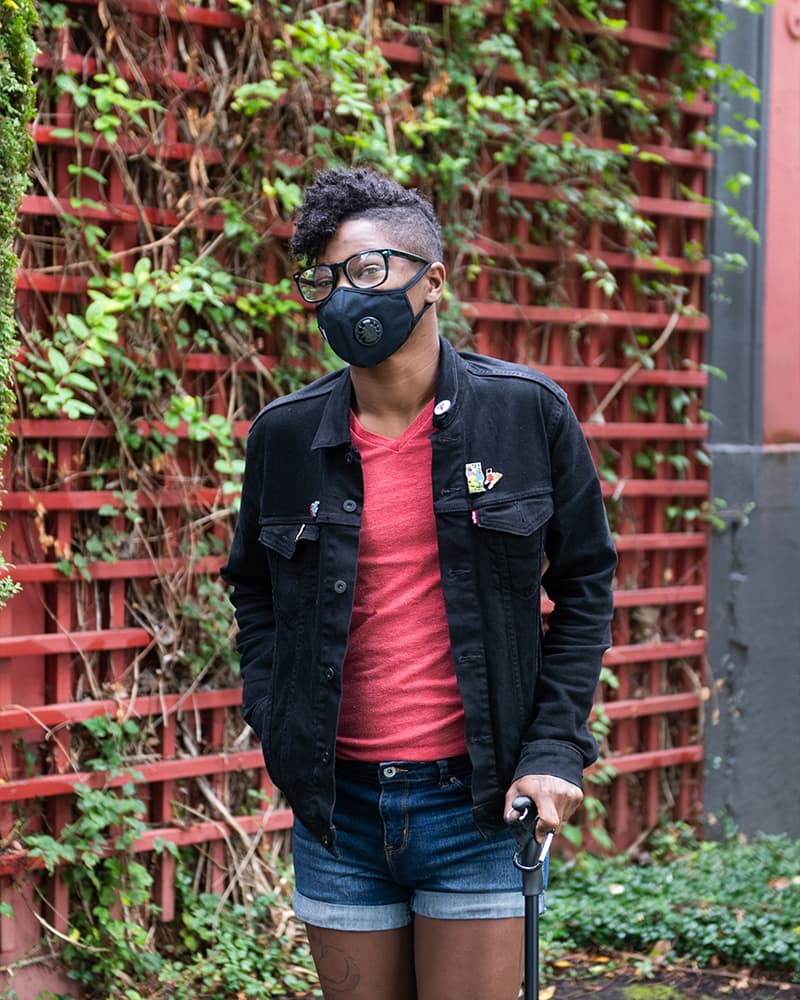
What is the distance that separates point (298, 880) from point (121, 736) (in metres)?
1.84

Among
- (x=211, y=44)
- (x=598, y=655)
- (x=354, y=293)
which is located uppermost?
(x=211, y=44)

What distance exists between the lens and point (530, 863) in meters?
2.29

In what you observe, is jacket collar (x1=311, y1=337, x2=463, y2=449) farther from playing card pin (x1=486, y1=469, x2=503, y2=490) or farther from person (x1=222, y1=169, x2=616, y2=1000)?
playing card pin (x1=486, y1=469, x2=503, y2=490)

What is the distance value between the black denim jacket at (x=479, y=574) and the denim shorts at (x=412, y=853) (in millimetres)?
48

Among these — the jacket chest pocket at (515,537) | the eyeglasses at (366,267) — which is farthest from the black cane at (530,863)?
the eyeglasses at (366,267)

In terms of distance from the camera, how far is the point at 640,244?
5.62m

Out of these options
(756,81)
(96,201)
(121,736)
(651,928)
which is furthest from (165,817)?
(756,81)

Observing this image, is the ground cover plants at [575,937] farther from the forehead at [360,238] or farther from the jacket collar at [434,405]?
the forehead at [360,238]

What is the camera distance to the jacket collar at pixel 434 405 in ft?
8.02

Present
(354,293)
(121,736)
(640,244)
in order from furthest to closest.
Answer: (640,244), (121,736), (354,293)

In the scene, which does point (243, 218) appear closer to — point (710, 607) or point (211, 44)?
point (211, 44)

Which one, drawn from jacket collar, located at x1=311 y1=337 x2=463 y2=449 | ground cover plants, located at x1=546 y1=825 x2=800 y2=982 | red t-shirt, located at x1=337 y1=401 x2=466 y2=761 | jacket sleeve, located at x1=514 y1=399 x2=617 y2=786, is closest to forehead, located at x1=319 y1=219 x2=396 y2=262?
jacket collar, located at x1=311 y1=337 x2=463 y2=449

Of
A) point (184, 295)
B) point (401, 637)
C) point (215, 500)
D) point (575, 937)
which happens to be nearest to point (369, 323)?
point (401, 637)

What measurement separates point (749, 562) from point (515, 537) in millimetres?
3782
